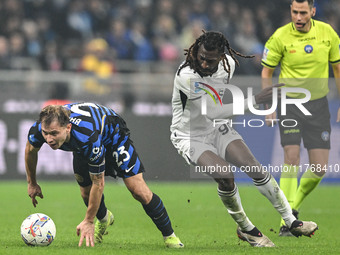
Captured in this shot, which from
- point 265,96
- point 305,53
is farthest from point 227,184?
point 305,53

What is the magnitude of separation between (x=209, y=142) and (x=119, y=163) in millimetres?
911

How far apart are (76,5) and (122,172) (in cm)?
1093

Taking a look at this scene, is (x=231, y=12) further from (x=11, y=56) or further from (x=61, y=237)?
(x=61, y=237)

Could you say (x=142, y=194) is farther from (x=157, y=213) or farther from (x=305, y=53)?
(x=305, y=53)

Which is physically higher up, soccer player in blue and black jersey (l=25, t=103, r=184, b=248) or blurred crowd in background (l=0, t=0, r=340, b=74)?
blurred crowd in background (l=0, t=0, r=340, b=74)

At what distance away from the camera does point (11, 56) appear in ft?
49.8

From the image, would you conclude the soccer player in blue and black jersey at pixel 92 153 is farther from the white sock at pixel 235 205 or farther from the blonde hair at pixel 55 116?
the white sock at pixel 235 205

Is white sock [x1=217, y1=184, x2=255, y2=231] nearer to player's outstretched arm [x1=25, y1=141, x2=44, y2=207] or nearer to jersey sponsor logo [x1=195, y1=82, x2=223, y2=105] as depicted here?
jersey sponsor logo [x1=195, y1=82, x2=223, y2=105]

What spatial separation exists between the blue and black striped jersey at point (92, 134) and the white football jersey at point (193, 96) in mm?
654

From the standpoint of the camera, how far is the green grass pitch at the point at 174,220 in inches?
264

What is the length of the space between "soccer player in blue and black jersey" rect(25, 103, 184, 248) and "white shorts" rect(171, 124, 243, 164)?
0.53 metres

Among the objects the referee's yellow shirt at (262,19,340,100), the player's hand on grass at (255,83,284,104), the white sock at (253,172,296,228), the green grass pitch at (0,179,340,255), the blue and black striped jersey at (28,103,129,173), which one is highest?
the referee's yellow shirt at (262,19,340,100)

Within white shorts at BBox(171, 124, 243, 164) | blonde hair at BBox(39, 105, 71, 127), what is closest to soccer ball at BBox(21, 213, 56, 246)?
blonde hair at BBox(39, 105, 71, 127)

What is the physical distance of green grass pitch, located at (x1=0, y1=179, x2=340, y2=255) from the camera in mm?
6715
